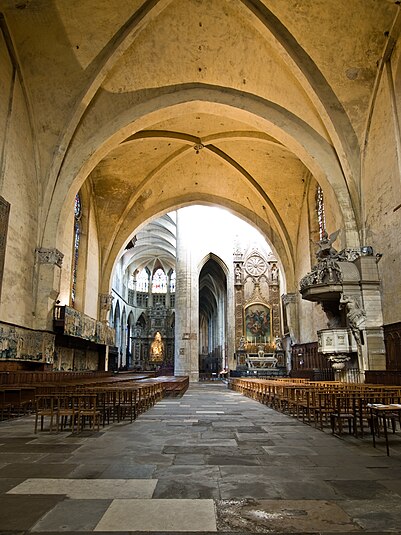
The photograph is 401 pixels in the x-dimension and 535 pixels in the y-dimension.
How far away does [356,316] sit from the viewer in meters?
13.6

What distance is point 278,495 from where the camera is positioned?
3.42 m

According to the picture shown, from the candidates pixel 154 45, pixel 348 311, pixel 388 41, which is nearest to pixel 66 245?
pixel 154 45

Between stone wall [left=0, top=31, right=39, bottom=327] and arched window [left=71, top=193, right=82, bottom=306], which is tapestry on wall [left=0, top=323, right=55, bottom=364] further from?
arched window [left=71, top=193, right=82, bottom=306]

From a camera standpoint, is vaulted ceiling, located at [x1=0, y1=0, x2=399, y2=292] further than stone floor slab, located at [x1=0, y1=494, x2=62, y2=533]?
Yes

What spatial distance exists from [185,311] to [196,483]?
2738 cm

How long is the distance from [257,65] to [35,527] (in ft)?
50.8

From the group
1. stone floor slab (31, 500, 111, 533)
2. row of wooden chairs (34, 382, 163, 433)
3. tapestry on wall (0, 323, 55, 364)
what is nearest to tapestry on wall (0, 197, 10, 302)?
tapestry on wall (0, 323, 55, 364)

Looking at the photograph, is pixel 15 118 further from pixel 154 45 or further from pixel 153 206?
pixel 153 206

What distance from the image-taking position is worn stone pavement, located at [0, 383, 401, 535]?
9.29ft

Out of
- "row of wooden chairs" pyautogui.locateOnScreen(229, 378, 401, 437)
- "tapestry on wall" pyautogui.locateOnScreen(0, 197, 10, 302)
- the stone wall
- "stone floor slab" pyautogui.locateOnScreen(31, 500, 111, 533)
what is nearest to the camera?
"stone floor slab" pyautogui.locateOnScreen(31, 500, 111, 533)

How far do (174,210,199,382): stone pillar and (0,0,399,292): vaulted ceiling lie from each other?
45.9 ft

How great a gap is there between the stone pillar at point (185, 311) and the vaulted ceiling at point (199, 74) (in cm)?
1399

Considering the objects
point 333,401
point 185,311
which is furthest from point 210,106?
point 185,311

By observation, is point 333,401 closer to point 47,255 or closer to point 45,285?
point 45,285
